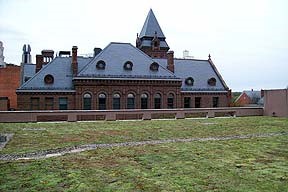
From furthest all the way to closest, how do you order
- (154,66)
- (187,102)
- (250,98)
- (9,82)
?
Answer: (250,98), (9,82), (187,102), (154,66)

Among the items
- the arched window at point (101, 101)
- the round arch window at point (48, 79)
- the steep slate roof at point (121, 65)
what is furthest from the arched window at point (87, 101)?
the round arch window at point (48, 79)

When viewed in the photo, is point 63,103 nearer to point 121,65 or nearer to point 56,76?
point 56,76

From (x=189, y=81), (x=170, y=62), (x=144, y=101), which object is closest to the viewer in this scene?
(x=144, y=101)

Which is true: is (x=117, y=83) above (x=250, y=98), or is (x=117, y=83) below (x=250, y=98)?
above

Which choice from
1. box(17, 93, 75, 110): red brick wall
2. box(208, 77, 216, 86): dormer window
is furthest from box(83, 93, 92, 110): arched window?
box(208, 77, 216, 86): dormer window

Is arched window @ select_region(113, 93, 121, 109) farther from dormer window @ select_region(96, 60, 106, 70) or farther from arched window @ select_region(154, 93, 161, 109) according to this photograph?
arched window @ select_region(154, 93, 161, 109)

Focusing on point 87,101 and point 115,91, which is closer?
point 87,101

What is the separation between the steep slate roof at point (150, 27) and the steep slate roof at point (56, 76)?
18200 millimetres

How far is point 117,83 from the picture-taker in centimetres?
3691

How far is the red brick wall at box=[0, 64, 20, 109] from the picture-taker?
1841 inches

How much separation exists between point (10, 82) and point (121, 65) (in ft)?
64.2

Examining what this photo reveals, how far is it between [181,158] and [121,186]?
12.0 ft

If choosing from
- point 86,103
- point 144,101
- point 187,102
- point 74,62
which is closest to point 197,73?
point 187,102

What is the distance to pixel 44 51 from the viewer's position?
1737 inches
